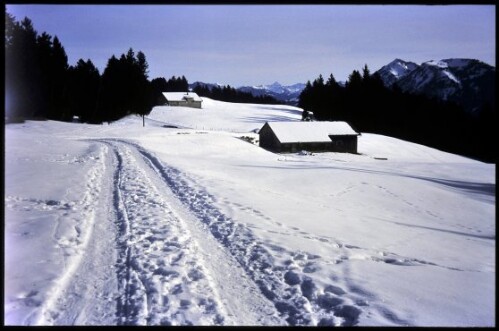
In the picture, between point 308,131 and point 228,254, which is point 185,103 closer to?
point 308,131

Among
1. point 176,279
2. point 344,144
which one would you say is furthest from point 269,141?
point 176,279

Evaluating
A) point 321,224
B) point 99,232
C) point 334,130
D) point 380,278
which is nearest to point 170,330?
point 380,278

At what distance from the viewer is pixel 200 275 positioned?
243 inches

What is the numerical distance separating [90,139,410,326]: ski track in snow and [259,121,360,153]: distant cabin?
1458 inches

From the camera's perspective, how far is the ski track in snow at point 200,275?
4973mm

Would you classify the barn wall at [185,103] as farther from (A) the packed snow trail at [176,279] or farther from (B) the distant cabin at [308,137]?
(A) the packed snow trail at [176,279]

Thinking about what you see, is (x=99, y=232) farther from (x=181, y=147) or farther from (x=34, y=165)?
(x=181, y=147)

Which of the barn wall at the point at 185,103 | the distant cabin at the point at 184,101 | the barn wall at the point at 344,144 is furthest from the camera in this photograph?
the distant cabin at the point at 184,101

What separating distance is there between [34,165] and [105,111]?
4599 centimetres

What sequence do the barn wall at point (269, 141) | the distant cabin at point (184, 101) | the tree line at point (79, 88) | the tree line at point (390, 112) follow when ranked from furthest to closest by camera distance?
the distant cabin at point (184, 101) → the tree line at point (390, 112) → the barn wall at point (269, 141) → the tree line at point (79, 88)

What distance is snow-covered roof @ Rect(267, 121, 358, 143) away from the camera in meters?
47.5

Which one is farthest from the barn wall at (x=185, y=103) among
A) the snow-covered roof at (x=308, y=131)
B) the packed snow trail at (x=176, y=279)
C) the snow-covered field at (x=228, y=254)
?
the packed snow trail at (x=176, y=279)

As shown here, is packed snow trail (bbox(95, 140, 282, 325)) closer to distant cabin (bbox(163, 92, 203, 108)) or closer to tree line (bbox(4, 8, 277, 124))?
tree line (bbox(4, 8, 277, 124))

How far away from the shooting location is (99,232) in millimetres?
8398
